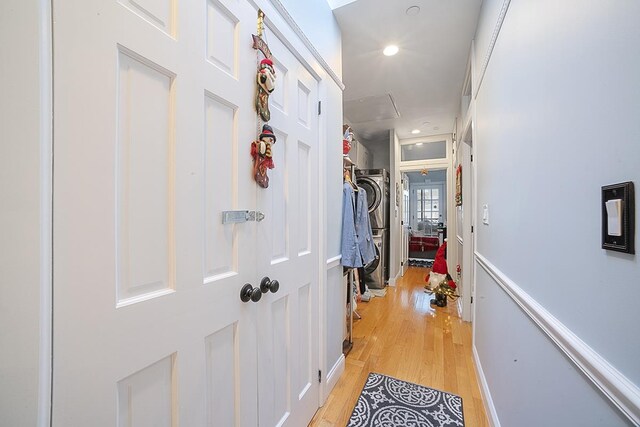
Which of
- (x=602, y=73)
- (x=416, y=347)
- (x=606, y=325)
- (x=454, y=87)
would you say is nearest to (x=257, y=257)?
(x=606, y=325)

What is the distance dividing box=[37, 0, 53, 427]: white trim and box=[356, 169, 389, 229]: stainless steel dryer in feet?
12.5

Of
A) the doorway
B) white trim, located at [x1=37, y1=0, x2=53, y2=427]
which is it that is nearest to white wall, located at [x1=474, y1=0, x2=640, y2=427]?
white trim, located at [x1=37, y1=0, x2=53, y2=427]

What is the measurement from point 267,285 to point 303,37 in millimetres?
1309

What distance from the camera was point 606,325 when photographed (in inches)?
21.6

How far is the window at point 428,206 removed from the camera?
8.06m

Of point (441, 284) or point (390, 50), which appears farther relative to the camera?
point (441, 284)

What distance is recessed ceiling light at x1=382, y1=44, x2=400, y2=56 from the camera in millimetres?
2287

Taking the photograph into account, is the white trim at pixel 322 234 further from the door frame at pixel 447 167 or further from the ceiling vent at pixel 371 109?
the door frame at pixel 447 167

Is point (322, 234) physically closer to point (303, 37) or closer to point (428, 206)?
point (303, 37)

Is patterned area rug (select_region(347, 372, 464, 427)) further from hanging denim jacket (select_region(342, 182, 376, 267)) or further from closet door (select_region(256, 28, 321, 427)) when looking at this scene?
hanging denim jacket (select_region(342, 182, 376, 267))

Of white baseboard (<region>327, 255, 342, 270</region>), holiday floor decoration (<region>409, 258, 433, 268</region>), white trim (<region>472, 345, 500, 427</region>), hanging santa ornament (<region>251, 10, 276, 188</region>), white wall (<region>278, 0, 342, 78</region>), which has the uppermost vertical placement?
white wall (<region>278, 0, 342, 78</region>)

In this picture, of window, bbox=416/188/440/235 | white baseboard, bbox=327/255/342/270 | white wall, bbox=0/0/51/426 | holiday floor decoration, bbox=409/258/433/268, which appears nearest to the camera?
white wall, bbox=0/0/51/426

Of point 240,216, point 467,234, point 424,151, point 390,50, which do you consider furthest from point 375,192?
point 240,216

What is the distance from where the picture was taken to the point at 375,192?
4105mm
